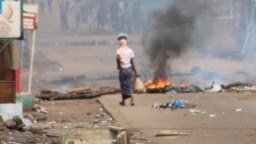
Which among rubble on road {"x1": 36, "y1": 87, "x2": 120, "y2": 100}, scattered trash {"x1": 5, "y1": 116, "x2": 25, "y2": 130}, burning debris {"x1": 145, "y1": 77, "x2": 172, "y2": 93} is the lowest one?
rubble on road {"x1": 36, "y1": 87, "x2": 120, "y2": 100}

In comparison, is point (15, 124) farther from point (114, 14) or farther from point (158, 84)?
point (114, 14)

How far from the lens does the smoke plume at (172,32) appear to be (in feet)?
87.2

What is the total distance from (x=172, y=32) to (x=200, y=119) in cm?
1481

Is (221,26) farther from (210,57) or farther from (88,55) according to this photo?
(88,55)

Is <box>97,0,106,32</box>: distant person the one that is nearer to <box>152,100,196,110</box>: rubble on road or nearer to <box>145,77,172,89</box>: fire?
<box>145,77,172,89</box>: fire

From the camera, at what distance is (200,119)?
508 inches

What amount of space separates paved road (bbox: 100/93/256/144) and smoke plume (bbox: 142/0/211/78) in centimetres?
822

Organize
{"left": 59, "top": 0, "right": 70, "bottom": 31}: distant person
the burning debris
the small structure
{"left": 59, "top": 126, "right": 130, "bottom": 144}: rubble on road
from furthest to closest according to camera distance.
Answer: {"left": 59, "top": 0, "right": 70, "bottom": 31}: distant person, the burning debris, the small structure, {"left": 59, "top": 126, "right": 130, "bottom": 144}: rubble on road

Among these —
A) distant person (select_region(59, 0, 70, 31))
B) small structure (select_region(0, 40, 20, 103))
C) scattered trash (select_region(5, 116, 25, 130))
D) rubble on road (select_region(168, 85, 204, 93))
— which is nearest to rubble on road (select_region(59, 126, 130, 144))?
scattered trash (select_region(5, 116, 25, 130))

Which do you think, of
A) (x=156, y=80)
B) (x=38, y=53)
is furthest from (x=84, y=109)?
(x=38, y=53)

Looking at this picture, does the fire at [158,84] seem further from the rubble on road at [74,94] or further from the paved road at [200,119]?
the paved road at [200,119]

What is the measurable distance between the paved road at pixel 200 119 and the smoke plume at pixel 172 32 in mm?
8225

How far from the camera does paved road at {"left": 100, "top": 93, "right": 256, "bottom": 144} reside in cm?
1045

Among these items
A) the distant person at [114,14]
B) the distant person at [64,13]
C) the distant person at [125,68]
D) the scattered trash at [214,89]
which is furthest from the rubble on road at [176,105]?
the distant person at [114,14]
